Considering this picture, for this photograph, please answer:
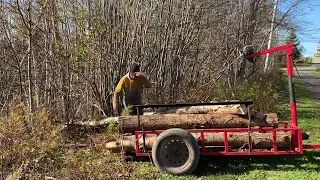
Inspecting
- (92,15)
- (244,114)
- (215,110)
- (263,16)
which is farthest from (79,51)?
(263,16)

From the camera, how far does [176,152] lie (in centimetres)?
568

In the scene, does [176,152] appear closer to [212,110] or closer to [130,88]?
[212,110]

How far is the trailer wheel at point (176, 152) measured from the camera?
5.53m

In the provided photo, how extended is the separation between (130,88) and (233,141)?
2.45 meters

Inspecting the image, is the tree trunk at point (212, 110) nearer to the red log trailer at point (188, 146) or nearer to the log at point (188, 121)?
the log at point (188, 121)

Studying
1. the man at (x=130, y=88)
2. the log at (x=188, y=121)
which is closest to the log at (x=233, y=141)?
the log at (x=188, y=121)

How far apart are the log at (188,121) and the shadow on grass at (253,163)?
62 centimetres

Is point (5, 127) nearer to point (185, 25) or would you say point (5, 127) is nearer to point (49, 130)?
point (49, 130)

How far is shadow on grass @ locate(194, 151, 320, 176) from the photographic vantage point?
5805 mm

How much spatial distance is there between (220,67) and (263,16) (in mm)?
2735

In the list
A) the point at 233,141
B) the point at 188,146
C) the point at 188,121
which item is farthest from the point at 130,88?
the point at 233,141

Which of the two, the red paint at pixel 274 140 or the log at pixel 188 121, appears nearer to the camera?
the red paint at pixel 274 140

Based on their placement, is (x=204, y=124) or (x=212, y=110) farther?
(x=212, y=110)

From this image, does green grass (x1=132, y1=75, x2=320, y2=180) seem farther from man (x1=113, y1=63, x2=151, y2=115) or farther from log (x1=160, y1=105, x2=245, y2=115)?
man (x1=113, y1=63, x2=151, y2=115)
